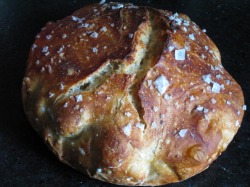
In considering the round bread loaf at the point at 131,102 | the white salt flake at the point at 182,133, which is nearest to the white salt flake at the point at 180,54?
the round bread loaf at the point at 131,102

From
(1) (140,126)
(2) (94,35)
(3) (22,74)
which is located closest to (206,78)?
(1) (140,126)

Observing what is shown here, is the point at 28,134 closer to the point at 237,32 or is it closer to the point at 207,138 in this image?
the point at 207,138

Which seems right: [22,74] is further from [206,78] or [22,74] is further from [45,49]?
[206,78]

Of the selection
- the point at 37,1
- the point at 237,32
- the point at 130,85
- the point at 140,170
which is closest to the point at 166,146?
the point at 140,170

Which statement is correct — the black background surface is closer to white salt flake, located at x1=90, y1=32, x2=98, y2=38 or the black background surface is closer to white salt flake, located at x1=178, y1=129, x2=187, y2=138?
white salt flake, located at x1=178, y1=129, x2=187, y2=138

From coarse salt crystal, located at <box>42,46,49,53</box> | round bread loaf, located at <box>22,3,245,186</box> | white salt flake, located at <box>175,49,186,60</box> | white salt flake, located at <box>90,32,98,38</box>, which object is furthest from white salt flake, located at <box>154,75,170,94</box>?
coarse salt crystal, located at <box>42,46,49,53</box>

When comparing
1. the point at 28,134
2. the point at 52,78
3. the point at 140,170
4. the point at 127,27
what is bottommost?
the point at 28,134
